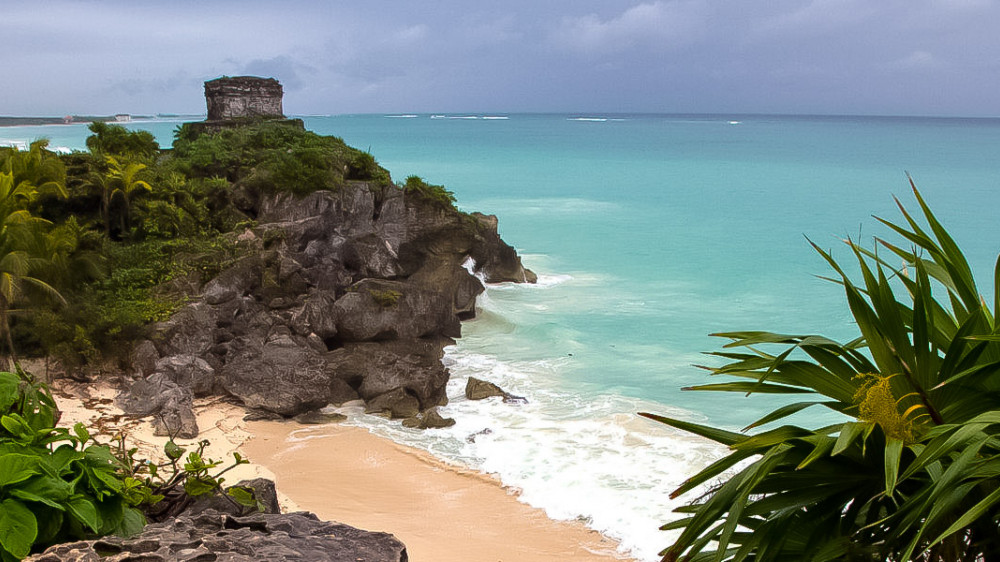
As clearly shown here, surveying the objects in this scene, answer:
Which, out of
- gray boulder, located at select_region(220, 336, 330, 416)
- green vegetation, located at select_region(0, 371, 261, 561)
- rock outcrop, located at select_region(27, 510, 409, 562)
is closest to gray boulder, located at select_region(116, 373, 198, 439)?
gray boulder, located at select_region(220, 336, 330, 416)

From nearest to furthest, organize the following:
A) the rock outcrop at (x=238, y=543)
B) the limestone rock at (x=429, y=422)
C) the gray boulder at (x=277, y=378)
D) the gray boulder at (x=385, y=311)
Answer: the rock outcrop at (x=238, y=543)
the limestone rock at (x=429, y=422)
the gray boulder at (x=277, y=378)
the gray boulder at (x=385, y=311)

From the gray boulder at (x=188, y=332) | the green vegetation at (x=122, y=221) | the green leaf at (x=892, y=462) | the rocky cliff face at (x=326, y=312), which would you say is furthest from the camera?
the gray boulder at (x=188, y=332)

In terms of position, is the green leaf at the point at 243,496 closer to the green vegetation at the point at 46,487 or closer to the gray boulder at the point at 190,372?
the green vegetation at the point at 46,487

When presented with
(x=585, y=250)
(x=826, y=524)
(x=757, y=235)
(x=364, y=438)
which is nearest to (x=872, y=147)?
(x=757, y=235)

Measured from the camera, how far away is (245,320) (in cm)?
1602

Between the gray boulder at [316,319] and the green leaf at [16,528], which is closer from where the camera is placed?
the green leaf at [16,528]

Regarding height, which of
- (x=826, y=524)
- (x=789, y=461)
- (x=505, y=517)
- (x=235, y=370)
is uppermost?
(x=789, y=461)

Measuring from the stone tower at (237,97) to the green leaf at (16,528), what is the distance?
26.0m

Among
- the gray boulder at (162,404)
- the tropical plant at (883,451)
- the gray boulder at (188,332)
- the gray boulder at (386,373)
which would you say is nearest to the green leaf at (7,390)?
the tropical plant at (883,451)

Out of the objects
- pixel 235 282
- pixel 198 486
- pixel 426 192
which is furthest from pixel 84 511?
pixel 426 192

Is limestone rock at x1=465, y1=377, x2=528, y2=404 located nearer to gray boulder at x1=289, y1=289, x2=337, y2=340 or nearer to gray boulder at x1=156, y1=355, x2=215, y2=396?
gray boulder at x1=289, y1=289, x2=337, y2=340

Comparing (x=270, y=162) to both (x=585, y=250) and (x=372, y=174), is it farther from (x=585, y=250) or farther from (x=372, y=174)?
(x=585, y=250)

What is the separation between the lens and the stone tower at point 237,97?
2694 centimetres

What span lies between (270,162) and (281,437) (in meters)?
8.43
